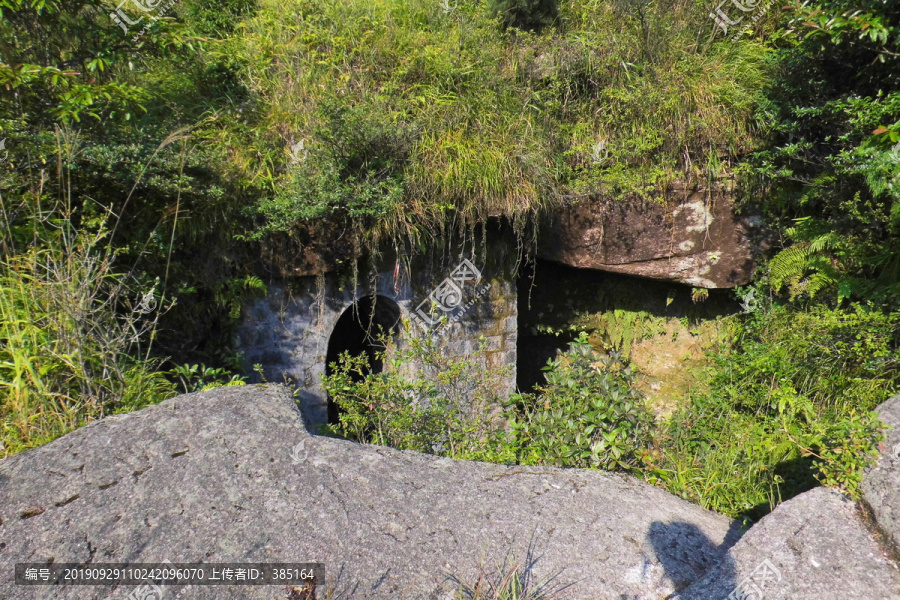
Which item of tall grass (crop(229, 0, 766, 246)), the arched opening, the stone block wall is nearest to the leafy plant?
the stone block wall

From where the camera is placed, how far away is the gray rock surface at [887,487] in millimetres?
2344

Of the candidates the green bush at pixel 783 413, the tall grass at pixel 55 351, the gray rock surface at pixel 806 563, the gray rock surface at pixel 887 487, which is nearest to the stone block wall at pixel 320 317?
the tall grass at pixel 55 351

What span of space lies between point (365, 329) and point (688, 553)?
3.72 m

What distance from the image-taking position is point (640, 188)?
17.9 ft

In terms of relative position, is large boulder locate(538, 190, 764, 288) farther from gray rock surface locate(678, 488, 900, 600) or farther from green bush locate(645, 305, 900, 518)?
gray rock surface locate(678, 488, 900, 600)

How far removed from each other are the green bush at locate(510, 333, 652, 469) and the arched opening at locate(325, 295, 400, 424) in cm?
160

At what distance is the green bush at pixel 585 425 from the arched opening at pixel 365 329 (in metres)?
1.60

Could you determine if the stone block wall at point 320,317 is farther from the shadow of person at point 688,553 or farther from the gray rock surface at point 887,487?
the gray rock surface at point 887,487

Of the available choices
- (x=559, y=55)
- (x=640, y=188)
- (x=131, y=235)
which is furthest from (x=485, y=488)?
(x=559, y=55)

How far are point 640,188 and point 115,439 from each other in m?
4.71

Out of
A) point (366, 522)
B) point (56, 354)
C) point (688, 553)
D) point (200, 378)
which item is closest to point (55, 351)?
point (56, 354)

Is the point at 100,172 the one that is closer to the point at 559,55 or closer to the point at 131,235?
the point at 131,235

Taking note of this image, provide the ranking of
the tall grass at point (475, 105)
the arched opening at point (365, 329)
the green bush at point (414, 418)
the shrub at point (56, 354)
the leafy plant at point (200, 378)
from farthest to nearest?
the arched opening at point (365, 329)
the tall grass at point (475, 105)
the green bush at point (414, 418)
the leafy plant at point (200, 378)
the shrub at point (56, 354)

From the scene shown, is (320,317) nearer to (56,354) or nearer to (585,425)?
(56,354)
